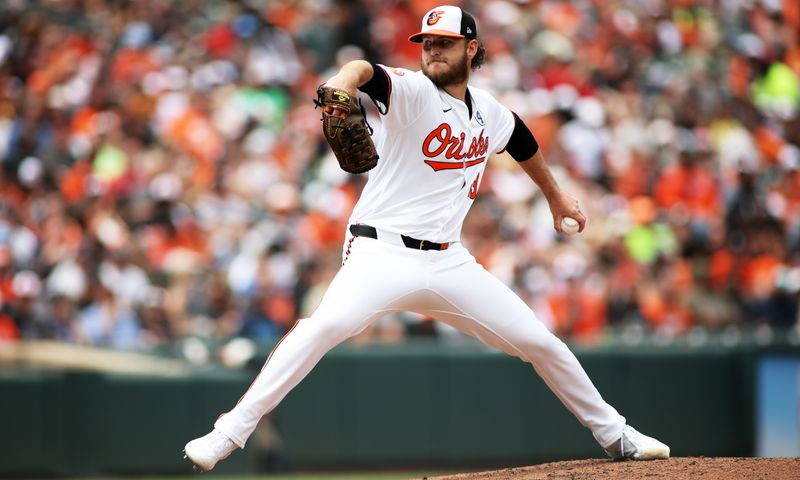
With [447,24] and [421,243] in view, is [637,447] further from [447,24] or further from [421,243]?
[447,24]

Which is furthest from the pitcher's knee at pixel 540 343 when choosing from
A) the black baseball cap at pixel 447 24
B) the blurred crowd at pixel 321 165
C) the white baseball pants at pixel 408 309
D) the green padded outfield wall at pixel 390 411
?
the blurred crowd at pixel 321 165

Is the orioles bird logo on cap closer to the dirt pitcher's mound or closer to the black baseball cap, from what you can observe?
the black baseball cap

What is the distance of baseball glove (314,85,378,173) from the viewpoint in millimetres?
4172

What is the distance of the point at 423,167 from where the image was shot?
485 cm

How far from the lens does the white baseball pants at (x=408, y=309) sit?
467 cm

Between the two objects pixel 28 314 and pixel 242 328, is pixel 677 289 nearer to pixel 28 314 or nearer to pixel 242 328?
pixel 242 328

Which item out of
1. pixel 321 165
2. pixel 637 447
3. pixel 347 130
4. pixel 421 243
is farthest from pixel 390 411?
pixel 347 130

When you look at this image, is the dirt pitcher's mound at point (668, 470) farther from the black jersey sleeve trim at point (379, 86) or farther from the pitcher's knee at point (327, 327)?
the black jersey sleeve trim at point (379, 86)

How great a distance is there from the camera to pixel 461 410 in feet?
31.7

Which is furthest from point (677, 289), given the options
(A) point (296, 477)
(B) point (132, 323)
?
(B) point (132, 323)

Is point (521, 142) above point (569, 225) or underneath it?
above

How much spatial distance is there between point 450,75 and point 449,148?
32 centimetres

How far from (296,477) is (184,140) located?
406 centimetres

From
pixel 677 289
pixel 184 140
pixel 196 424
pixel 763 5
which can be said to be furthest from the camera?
pixel 763 5
